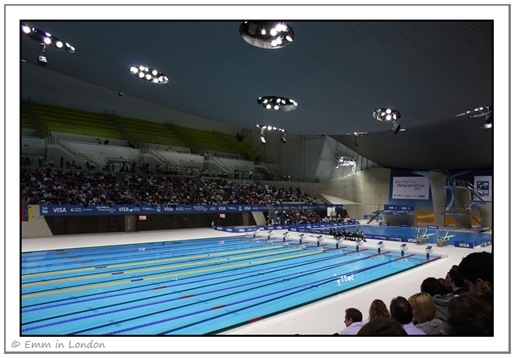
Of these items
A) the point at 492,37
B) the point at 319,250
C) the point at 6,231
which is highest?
the point at 492,37

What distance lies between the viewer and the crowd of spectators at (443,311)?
2.20 meters

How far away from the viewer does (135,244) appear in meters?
14.0

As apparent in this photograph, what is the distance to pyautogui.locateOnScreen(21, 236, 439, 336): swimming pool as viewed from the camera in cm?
543

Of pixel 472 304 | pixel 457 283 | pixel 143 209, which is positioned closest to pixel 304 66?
pixel 457 283

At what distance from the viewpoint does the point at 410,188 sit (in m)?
30.1

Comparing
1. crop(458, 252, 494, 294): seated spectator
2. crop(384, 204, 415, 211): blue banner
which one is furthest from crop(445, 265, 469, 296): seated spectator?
crop(384, 204, 415, 211): blue banner

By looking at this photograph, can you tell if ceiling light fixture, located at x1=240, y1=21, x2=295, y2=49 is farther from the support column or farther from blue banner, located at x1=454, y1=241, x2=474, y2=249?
the support column

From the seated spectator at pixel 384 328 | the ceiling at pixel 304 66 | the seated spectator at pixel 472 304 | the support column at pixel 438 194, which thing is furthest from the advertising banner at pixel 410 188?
the seated spectator at pixel 384 328

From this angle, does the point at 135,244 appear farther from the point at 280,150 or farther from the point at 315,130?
the point at 280,150

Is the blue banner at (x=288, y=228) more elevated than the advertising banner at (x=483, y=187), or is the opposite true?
the advertising banner at (x=483, y=187)

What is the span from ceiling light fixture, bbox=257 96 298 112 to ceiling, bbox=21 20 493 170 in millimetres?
243

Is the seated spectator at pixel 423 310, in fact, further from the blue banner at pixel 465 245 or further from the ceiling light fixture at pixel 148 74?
the blue banner at pixel 465 245
